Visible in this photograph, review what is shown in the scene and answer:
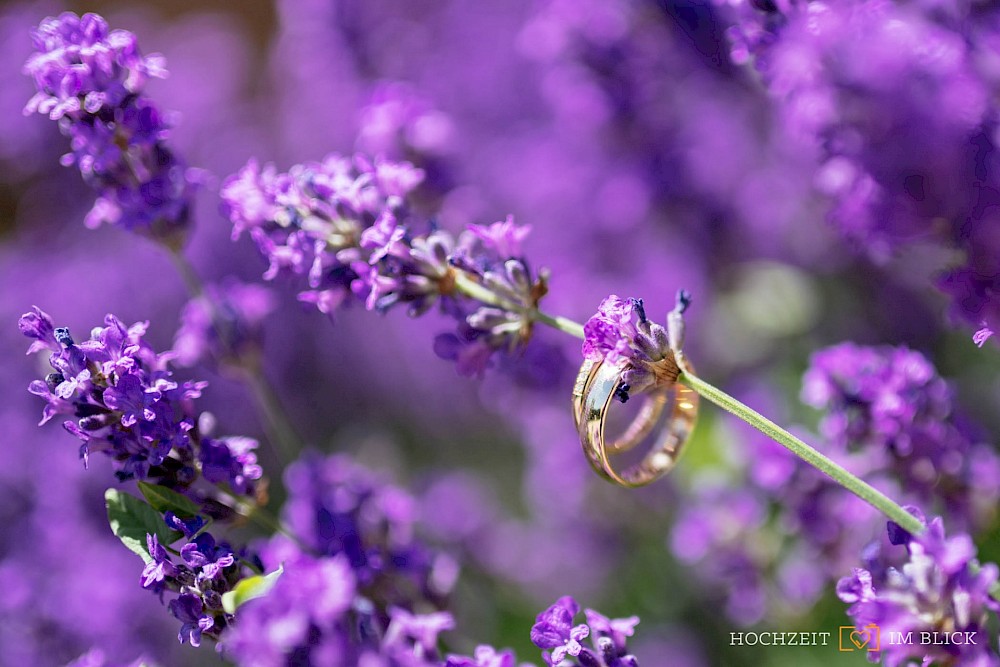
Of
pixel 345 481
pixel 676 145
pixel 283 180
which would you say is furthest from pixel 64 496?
pixel 676 145

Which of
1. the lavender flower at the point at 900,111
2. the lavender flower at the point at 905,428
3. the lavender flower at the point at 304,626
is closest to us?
the lavender flower at the point at 304,626

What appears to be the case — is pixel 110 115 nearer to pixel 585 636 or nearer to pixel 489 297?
pixel 489 297

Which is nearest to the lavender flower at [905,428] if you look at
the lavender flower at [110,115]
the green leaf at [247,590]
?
the green leaf at [247,590]

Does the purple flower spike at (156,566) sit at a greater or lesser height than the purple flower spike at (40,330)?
lesser

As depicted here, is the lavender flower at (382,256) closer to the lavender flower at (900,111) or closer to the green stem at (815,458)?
the green stem at (815,458)

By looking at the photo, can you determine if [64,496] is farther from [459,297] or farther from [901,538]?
[901,538]

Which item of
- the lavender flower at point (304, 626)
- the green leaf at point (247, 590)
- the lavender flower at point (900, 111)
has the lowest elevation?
the lavender flower at point (304, 626)
